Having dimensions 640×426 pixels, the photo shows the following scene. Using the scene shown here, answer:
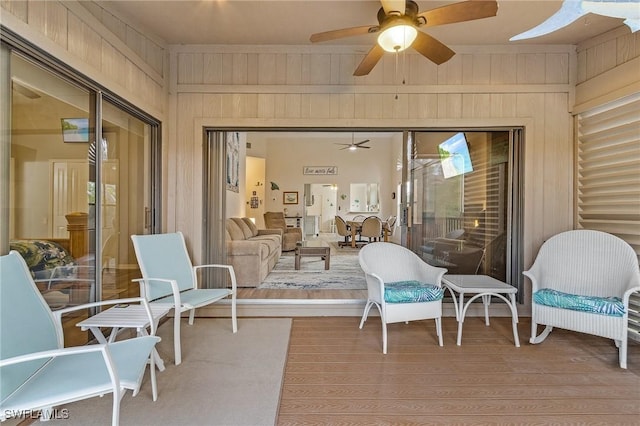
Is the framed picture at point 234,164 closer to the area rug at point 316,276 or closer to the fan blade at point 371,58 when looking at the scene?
the area rug at point 316,276

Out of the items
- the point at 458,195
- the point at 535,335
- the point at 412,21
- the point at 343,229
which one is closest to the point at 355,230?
the point at 343,229

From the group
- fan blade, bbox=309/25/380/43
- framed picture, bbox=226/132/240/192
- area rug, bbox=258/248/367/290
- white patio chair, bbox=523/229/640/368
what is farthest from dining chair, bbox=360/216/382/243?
fan blade, bbox=309/25/380/43

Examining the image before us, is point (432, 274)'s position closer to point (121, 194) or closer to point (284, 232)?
point (121, 194)

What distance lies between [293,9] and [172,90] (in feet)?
5.18

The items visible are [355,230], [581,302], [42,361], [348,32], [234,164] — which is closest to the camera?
[42,361]

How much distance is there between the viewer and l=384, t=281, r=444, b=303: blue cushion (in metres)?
2.62

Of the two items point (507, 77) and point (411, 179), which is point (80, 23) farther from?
point (507, 77)

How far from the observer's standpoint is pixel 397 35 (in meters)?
2.16

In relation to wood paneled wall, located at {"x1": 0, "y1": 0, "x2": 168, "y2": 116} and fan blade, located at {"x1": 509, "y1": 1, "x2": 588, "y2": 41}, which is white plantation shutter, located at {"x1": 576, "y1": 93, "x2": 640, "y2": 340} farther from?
wood paneled wall, located at {"x1": 0, "y1": 0, "x2": 168, "y2": 116}

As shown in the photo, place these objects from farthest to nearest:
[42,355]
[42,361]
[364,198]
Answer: [364,198]
[42,361]
[42,355]

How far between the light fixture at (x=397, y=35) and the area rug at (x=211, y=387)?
2464mm

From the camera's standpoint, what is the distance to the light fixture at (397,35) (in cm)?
210

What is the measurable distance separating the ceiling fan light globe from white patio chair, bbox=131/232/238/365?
2345 millimetres

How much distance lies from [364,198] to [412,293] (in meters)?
8.02
